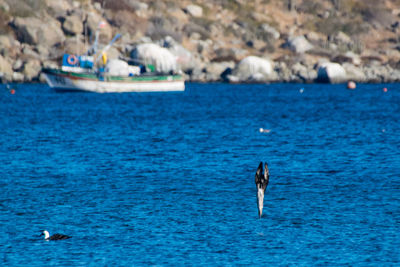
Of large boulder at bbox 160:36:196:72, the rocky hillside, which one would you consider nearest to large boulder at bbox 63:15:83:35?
the rocky hillside

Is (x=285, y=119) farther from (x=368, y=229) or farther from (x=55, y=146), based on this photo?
(x=368, y=229)

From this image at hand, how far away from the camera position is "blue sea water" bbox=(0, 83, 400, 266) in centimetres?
2408

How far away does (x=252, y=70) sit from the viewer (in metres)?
151

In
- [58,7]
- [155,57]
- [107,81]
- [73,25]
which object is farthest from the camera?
[58,7]

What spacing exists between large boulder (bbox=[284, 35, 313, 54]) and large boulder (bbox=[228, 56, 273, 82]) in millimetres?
21448

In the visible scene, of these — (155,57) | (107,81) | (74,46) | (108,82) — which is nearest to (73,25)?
(74,46)

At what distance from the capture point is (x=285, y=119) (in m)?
75.7

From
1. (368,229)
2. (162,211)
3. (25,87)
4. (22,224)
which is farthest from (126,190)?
(25,87)

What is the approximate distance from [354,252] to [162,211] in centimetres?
887

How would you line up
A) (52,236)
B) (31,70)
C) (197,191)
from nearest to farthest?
(52,236) < (197,191) < (31,70)

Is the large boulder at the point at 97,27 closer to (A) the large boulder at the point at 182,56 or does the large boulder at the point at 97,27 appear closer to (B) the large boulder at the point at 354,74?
(A) the large boulder at the point at 182,56

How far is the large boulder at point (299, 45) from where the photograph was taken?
171m

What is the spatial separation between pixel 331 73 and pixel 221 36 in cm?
3605

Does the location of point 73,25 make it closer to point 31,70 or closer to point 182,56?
point 31,70
